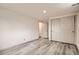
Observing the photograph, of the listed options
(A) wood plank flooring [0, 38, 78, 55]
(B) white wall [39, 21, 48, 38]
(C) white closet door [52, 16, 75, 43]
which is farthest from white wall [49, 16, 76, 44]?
(B) white wall [39, 21, 48, 38]

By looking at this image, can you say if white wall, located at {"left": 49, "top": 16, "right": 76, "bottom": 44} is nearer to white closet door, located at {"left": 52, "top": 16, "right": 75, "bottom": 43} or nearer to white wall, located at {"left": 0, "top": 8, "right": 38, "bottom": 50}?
white closet door, located at {"left": 52, "top": 16, "right": 75, "bottom": 43}

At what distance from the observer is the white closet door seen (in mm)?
5521

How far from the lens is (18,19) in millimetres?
5141

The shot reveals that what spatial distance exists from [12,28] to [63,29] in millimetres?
3790

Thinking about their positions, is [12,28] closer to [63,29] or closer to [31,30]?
[31,30]

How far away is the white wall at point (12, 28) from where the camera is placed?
401cm

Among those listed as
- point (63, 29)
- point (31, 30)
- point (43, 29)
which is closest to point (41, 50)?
point (63, 29)

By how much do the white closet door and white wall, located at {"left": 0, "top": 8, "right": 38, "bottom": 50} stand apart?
7.89 feet

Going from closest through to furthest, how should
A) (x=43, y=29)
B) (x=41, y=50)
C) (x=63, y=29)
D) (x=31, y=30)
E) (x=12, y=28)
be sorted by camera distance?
1. (x=41, y=50)
2. (x=12, y=28)
3. (x=63, y=29)
4. (x=31, y=30)
5. (x=43, y=29)

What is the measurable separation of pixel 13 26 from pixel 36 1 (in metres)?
3.21

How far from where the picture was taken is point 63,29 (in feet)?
19.8

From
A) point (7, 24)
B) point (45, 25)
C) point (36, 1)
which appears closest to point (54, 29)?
point (45, 25)

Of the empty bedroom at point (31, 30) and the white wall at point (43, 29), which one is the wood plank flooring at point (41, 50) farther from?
the white wall at point (43, 29)

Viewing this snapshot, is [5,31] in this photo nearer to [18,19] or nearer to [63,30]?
[18,19]
